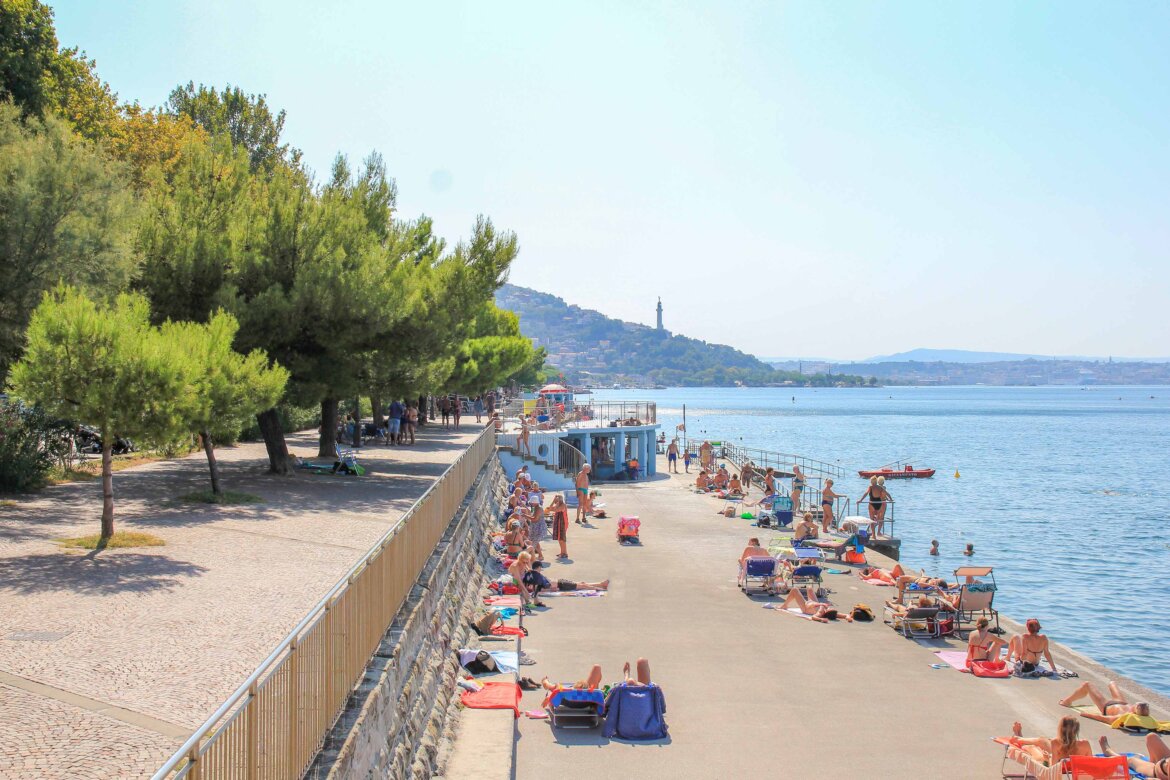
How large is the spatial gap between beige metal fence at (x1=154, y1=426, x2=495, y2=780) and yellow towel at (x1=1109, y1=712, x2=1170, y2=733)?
404 inches

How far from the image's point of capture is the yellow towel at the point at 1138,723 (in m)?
13.4

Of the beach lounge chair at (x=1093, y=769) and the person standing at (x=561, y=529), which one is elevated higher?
the person standing at (x=561, y=529)

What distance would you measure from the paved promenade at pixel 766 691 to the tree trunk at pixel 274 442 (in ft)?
23.3

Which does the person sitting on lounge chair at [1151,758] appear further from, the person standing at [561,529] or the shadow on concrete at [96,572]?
the person standing at [561,529]

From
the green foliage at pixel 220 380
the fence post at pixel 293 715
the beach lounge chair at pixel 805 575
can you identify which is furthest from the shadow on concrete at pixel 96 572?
the beach lounge chair at pixel 805 575

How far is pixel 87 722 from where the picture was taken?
6598 mm

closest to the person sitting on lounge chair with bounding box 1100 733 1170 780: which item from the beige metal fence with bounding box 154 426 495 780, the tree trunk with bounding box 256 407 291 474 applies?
the beige metal fence with bounding box 154 426 495 780

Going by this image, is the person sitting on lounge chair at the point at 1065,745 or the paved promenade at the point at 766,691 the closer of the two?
the person sitting on lounge chair at the point at 1065,745

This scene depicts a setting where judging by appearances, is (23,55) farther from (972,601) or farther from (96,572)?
(972,601)

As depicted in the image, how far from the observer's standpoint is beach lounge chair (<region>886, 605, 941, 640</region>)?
58.6 ft

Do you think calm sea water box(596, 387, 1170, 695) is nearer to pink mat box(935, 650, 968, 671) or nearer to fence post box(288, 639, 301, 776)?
pink mat box(935, 650, 968, 671)

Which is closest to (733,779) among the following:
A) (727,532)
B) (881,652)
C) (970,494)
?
(881,652)

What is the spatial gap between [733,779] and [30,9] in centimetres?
2534

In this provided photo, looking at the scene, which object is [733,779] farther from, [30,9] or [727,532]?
[30,9]
